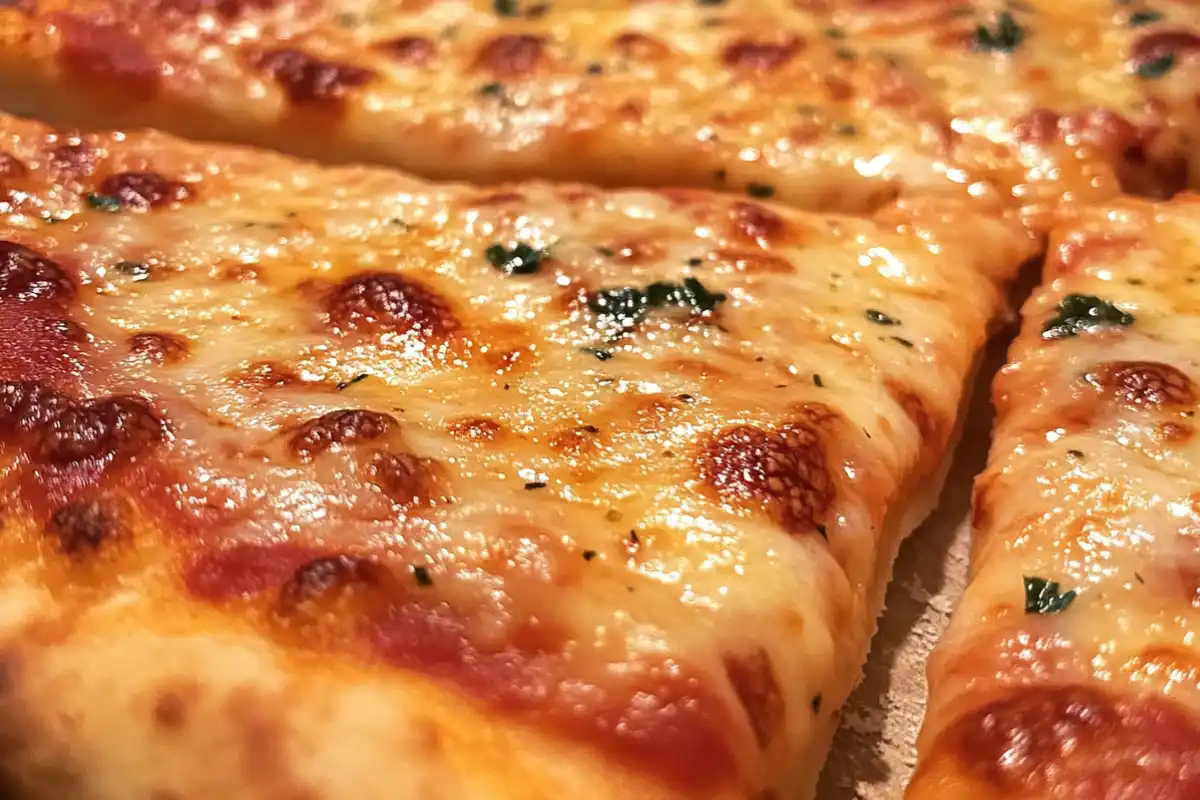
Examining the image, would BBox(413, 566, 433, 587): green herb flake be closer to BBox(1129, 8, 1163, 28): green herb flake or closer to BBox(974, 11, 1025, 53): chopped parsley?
BBox(974, 11, 1025, 53): chopped parsley

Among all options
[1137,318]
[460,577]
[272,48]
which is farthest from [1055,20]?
[460,577]

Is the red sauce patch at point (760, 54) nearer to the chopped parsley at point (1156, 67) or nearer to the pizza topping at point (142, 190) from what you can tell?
the chopped parsley at point (1156, 67)

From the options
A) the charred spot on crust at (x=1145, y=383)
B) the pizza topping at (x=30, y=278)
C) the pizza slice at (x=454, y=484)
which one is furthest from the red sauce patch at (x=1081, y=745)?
the pizza topping at (x=30, y=278)

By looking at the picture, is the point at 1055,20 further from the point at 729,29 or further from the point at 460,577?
the point at 460,577

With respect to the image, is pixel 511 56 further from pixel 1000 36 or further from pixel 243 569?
pixel 243 569

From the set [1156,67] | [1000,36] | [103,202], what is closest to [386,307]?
[103,202]

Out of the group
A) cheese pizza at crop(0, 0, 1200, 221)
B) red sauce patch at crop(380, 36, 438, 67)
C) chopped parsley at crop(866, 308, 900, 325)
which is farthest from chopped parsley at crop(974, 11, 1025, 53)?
red sauce patch at crop(380, 36, 438, 67)
